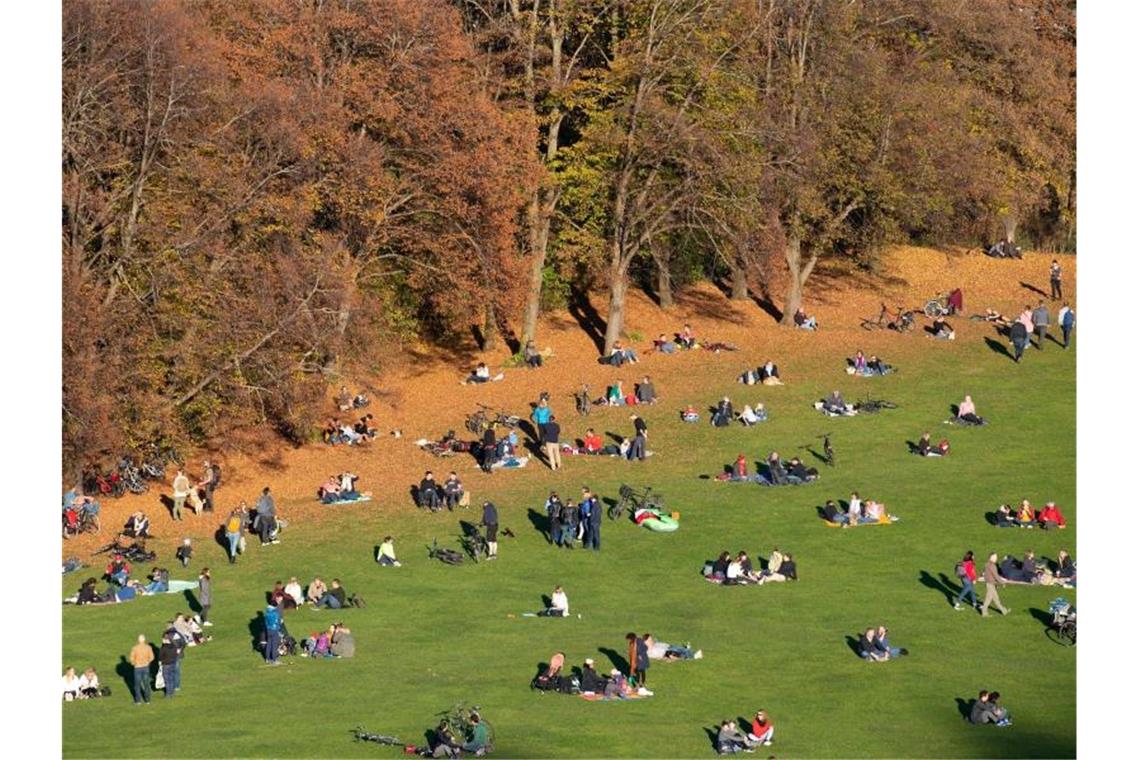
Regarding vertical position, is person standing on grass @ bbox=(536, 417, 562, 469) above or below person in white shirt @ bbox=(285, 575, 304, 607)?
below

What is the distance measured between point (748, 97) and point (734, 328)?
885 cm

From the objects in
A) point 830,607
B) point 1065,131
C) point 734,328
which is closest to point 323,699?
point 830,607

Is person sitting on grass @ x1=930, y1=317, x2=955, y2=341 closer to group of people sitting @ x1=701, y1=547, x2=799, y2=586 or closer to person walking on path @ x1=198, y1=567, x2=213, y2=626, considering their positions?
group of people sitting @ x1=701, y1=547, x2=799, y2=586

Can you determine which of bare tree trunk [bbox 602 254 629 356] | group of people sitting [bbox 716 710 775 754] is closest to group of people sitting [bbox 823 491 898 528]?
group of people sitting [bbox 716 710 775 754]

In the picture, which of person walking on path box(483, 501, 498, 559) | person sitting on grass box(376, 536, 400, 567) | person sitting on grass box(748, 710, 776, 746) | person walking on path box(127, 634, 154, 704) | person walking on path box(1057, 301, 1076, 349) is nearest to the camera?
person sitting on grass box(748, 710, 776, 746)

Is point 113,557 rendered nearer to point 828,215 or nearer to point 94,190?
point 94,190

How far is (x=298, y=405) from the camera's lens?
67000 mm

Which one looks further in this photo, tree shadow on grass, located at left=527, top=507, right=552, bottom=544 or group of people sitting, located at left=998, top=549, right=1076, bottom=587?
tree shadow on grass, located at left=527, top=507, right=552, bottom=544

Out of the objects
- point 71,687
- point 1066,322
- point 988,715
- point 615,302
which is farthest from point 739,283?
point 71,687

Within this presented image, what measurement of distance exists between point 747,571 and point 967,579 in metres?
5.79

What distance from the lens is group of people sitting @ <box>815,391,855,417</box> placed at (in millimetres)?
70938

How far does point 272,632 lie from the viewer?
161 ft

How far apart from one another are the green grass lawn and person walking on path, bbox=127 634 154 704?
1.52 ft

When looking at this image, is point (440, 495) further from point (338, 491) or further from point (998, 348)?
point (998, 348)
